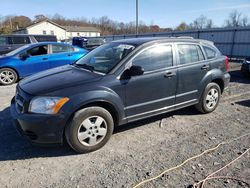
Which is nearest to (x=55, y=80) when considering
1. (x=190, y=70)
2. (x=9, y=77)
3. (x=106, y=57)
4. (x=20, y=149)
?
(x=106, y=57)

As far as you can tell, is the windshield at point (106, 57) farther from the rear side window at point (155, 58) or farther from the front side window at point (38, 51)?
the front side window at point (38, 51)

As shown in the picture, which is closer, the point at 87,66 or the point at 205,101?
the point at 87,66

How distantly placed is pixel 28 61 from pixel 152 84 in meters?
5.94

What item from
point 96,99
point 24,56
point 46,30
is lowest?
point 96,99

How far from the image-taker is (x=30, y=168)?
3109mm

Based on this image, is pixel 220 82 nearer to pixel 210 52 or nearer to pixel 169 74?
pixel 210 52

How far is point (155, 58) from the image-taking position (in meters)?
4.06

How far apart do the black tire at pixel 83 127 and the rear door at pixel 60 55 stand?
5.71m

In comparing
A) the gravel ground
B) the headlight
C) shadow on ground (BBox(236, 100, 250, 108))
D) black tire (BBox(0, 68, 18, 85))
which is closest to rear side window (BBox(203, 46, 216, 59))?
the gravel ground

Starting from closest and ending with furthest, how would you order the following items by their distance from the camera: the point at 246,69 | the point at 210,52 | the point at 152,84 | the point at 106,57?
1. the point at 152,84
2. the point at 106,57
3. the point at 210,52
4. the point at 246,69

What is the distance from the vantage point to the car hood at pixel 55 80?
10.9 ft

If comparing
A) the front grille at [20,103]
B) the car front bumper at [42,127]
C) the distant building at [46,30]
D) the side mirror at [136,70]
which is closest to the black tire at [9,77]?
the front grille at [20,103]

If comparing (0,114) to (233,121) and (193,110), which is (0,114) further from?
(233,121)

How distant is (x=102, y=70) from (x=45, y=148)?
1.58m
